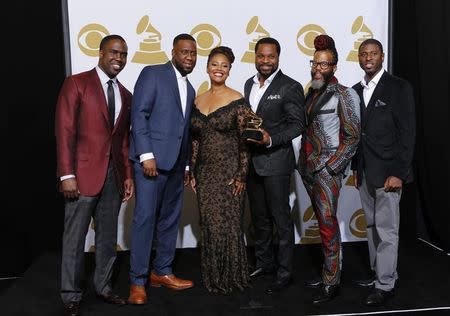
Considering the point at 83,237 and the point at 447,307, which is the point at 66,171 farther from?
the point at 447,307

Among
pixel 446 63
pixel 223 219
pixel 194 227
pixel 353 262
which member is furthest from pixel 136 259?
pixel 446 63

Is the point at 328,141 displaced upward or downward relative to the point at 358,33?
downward

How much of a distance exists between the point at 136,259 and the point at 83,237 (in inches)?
15.0

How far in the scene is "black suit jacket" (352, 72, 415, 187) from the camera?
301 cm

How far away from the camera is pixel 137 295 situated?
A: 10.3 feet

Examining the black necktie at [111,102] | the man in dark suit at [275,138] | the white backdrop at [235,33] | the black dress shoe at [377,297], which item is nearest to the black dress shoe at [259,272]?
the man in dark suit at [275,138]

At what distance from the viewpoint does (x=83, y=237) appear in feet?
9.75

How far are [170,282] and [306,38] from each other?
2360 millimetres

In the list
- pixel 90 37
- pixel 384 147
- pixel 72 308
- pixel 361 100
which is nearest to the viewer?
pixel 72 308

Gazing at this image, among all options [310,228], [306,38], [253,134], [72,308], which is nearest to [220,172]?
[253,134]

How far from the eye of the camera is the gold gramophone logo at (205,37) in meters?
4.26

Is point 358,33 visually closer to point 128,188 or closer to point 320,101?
point 320,101

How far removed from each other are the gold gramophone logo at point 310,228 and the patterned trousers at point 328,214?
1.35 meters

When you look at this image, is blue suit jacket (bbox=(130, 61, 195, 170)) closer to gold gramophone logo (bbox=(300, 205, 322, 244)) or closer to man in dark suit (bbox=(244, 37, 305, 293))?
man in dark suit (bbox=(244, 37, 305, 293))
